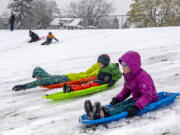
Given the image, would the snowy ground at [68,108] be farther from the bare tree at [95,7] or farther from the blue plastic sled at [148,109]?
the bare tree at [95,7]

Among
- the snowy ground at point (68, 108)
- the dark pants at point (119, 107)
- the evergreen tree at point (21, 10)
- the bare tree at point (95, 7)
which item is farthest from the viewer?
the bare tree at point (95, 7)

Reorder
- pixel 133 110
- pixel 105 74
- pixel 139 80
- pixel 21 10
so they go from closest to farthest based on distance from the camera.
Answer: pixel 133 110 < pixel 139 80 < pixel 105 74 < pixel 21 10

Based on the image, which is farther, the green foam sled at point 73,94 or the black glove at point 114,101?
the green foam sled at point 73,94

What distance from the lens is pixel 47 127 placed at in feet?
11.1

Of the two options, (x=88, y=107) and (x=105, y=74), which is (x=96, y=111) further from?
(x=105, y=74)

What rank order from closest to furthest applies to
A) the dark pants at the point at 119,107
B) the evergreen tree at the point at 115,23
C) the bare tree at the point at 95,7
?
1. the dark pants at the point at 119,107
2. the evergreen tree at the point at 115,23
3. the bare tree at the point at 95,7

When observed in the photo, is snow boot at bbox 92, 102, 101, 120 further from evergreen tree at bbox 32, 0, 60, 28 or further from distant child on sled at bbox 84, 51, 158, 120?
evergreen tree at bbox 32, 0, 60, 28

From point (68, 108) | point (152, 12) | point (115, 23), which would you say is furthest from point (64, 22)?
point (68, 108)

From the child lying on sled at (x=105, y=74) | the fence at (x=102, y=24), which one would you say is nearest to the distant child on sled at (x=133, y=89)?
the child lying on sled at (x=105, y=74)

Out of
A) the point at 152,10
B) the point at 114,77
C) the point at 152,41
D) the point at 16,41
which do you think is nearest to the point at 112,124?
the point at 114,77

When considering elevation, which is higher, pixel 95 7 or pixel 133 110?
pixel 95 7

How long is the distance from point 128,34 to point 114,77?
31.4ft

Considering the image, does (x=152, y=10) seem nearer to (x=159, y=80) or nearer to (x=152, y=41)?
(x=152, y=41)

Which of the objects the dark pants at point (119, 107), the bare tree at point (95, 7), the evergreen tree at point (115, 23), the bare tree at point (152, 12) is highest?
the bare tree at point (95, 7)
